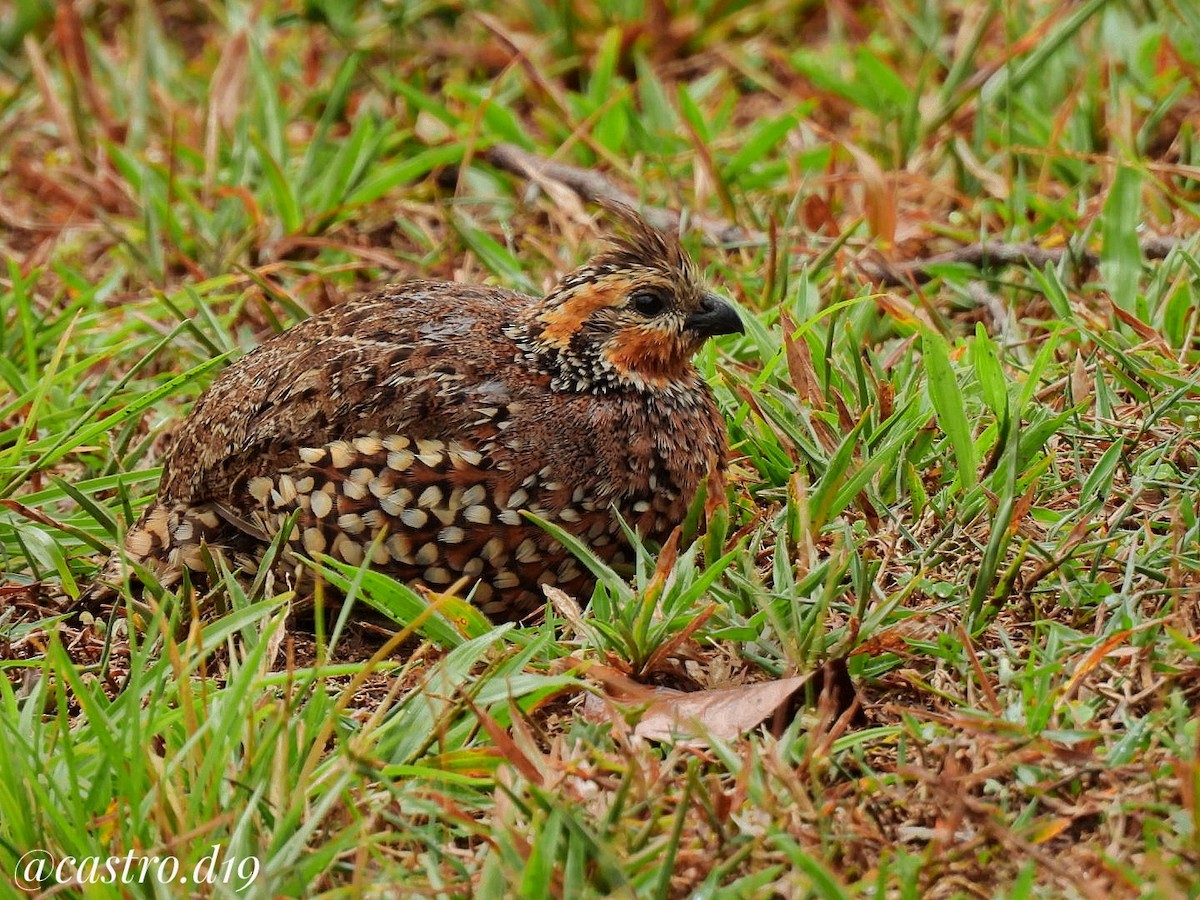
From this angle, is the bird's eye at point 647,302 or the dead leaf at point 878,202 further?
the dead leaf at point 878,202

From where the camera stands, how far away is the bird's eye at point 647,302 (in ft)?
14.4

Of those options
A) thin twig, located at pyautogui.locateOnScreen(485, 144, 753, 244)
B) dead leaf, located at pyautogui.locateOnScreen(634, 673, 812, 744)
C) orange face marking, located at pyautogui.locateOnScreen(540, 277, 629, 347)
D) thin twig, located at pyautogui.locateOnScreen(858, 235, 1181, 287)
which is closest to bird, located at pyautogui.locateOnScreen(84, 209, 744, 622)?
orange face marking, located at pyautogui.locateOnScreen(540, 277, 629, 347)

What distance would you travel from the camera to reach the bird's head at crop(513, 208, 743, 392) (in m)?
4.38

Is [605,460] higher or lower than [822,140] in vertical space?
lower

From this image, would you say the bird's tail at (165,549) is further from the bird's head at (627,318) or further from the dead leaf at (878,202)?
the dead leaf at (878,202)

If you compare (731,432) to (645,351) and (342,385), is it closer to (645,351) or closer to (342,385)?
(645,351)

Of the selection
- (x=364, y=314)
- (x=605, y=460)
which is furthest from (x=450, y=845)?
(x=364, y=314)

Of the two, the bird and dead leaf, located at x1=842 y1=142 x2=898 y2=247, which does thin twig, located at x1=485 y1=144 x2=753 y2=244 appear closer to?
dead leaf, located at x1=842 y1=142 x2=898 y2=247

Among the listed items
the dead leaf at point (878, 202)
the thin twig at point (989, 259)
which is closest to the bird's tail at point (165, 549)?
the thin twig at point (989, 259)

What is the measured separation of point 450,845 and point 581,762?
1.12 feet

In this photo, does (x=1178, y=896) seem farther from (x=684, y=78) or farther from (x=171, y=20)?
(x=171, y=20)

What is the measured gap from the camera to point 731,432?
466 cm

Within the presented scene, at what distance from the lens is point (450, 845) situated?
3203 mm

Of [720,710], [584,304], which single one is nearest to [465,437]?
[584,304]
